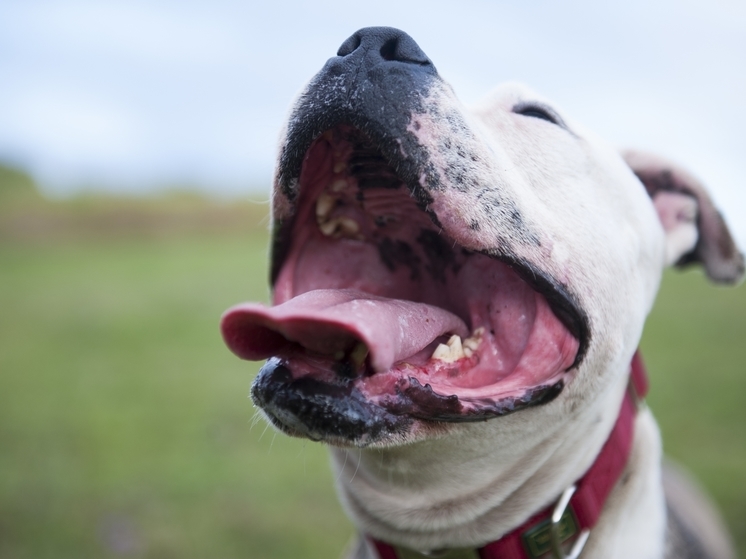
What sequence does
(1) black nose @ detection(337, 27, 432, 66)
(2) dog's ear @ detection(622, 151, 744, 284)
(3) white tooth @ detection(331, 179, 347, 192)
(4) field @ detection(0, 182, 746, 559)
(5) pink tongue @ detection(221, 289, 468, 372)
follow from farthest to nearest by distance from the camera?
(4) field @ detection(0, 182, 746, 559), (2) dog's ear @ detection(622, 151, 744, 284), (3) white tooth @ detection(331, 179, 347, 192), (1) black nose @ detection(337, 27, 432, 66), (5) pink tongue @ detection(221, 289, 468, 372)

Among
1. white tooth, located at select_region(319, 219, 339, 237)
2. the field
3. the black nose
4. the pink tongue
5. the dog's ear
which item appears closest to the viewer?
the pink tongue

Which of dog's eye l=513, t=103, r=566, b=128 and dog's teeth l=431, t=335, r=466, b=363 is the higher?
dog's eye l=513, t=103, r=566, b=128

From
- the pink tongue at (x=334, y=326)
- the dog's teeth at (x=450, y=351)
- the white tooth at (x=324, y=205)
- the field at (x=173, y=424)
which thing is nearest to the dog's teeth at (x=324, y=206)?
the white tooth at (x=324, y=205)

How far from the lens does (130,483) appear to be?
5.09 metres

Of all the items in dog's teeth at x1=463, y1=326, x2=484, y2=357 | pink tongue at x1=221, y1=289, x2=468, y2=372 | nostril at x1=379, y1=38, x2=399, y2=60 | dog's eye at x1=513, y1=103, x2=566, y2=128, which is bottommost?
dog's teeth at x1=463, y1=326, x2=484, y2=357

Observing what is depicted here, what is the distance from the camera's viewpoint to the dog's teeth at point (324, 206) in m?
2.29

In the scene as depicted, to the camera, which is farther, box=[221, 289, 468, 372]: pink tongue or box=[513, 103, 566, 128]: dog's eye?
box=[513, 103, 566, 128]: dog's eye

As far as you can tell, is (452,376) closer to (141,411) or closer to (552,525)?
(552,525)

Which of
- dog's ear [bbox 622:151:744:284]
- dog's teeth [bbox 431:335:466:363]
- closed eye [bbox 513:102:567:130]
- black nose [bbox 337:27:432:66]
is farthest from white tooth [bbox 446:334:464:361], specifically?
dog's ear [bbox 622:151:744:284]

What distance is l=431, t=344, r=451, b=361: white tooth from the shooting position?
1.91 metres

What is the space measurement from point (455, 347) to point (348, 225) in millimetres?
638

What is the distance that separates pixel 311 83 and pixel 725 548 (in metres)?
3.33

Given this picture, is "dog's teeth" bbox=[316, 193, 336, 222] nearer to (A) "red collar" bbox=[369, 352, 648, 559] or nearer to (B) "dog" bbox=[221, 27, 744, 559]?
(B) "dog" bbox=[221, 27, 744, 559]

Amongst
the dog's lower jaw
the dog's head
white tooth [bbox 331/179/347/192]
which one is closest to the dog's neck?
the dog's lower jaw
